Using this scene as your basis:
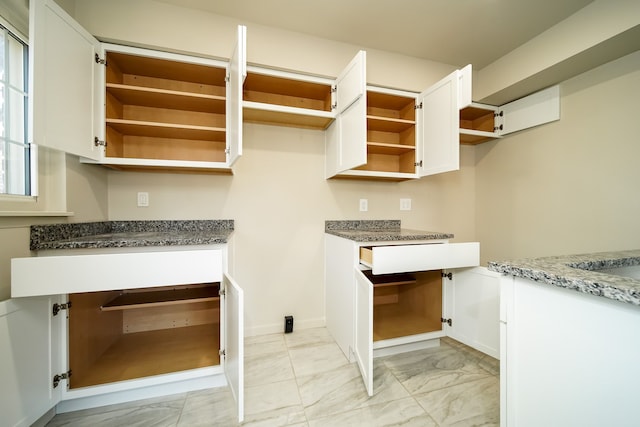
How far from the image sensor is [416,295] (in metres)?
2.17

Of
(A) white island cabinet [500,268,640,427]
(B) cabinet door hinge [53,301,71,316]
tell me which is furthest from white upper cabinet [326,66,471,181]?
(B) cabinet door hinge [53,301,71,316]

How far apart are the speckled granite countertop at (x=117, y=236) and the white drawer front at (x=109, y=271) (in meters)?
0.10

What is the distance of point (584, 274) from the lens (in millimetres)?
681

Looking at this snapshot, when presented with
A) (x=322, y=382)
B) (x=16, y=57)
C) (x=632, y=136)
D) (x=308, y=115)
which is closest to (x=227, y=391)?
(x=322, y=382)

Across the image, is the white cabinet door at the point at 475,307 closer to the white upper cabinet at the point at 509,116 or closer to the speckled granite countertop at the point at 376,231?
the speckled granite countertop at the point at 376,231

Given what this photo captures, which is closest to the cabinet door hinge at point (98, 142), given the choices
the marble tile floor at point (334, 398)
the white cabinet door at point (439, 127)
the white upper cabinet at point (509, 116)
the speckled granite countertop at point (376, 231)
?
the marble tile floor at point (334, 398)

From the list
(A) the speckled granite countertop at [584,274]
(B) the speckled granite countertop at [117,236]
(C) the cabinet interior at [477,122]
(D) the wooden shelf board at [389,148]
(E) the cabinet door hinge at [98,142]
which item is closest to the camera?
(A) the speckled granite countertop at [584,274]

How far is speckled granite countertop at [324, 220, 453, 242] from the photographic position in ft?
5.51

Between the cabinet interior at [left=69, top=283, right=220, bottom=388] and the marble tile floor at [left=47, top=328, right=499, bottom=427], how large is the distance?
176 millimetres

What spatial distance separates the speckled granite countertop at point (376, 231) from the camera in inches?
66.1

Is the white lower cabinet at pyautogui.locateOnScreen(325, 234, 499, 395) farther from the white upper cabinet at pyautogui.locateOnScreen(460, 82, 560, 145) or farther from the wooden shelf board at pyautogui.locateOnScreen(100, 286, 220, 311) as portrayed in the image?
the white upper cabinet at pyautogui.locateOnScreen(460, 82, 560, 145)

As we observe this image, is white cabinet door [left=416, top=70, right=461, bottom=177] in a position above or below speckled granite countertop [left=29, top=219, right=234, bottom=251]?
above

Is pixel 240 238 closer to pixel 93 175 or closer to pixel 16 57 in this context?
pixel 93 175

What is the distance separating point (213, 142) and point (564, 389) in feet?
7.51
